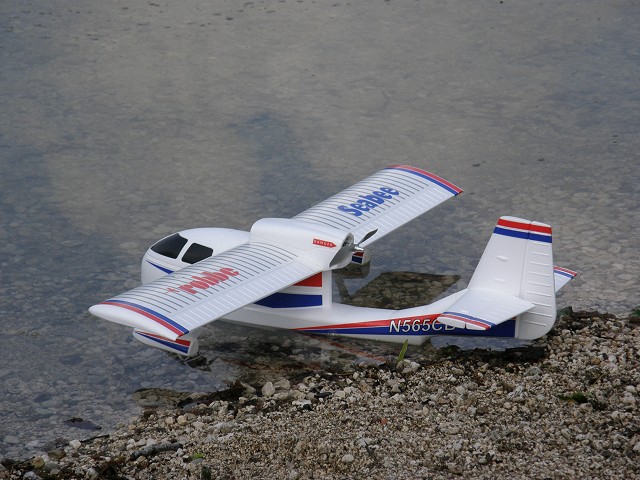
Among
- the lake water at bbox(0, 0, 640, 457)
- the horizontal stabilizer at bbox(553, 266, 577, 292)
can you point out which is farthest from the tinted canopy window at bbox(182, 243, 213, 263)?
the horizontal stabilizer at bbox(553, 266, 577, 292)

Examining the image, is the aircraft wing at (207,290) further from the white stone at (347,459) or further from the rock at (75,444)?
the white stone at (347,459)

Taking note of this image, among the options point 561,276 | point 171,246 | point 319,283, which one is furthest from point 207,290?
point 561,276

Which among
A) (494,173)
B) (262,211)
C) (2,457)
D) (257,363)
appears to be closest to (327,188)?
(262,211)

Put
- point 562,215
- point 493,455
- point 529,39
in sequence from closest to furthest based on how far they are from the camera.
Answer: point 493,455 < point 562,215 < point 529,39

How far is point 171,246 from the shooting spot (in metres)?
23.8

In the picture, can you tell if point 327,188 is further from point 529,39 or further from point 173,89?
point 529,39

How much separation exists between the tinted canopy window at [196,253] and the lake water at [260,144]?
64.8 inches

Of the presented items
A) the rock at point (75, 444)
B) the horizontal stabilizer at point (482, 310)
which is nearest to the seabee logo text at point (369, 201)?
the horizontal stabilizer at point (482, 310)

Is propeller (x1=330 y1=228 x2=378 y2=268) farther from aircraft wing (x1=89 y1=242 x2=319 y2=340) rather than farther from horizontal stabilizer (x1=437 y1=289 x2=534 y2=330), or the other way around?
horizontal stabilizer (x1=437 y1=289 x2=534 y2=330)

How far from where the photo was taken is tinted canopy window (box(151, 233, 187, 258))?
930 inches

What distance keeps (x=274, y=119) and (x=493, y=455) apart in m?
20.7

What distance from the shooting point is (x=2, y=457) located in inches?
720

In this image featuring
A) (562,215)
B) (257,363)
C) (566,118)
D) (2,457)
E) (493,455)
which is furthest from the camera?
(566,118)

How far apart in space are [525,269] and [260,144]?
14.8 metres
